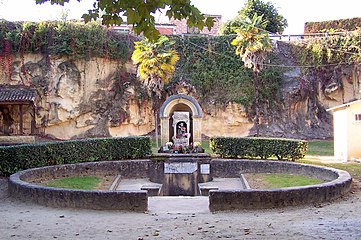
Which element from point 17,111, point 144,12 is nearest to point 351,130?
point 144,12

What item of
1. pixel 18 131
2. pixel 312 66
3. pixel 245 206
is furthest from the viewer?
pixel 312 66

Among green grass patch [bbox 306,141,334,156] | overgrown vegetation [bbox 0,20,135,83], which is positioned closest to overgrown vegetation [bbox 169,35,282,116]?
green grass patch [bbox 306,141,334,156]

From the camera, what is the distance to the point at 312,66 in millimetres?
35875

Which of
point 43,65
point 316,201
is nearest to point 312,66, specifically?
point 43,65

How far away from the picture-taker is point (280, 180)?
50.2ft

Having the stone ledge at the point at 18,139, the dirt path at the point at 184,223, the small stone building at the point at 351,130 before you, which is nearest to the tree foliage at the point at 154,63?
the stone ledge at the point at 18,139

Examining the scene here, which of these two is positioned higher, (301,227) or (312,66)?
(312,66)

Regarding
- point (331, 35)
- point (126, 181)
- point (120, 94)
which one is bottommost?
point (126, 181)

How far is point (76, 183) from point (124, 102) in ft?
62.5

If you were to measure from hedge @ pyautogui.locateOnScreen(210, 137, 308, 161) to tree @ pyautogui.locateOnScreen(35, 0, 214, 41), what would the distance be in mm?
15836

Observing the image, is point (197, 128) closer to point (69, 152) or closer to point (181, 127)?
point (181, 127)

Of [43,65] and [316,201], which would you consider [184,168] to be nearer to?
[316,201]

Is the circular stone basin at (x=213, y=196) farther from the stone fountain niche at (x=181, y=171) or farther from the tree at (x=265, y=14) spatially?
the tree at (x=265, y=14)

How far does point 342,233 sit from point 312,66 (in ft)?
101
